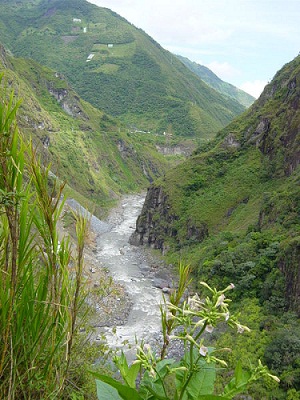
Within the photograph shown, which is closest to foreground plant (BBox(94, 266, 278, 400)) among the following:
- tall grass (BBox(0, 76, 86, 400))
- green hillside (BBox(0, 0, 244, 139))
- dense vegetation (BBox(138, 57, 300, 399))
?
tall grass (BBox(0, 76, 86, 400))

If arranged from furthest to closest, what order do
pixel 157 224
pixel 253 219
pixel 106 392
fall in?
pixel 157 224 < pixel 253 219 < pixel 106 392

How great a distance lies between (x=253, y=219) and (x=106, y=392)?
1177 inches

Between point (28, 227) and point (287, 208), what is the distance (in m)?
24.8

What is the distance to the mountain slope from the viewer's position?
2105 centimetres

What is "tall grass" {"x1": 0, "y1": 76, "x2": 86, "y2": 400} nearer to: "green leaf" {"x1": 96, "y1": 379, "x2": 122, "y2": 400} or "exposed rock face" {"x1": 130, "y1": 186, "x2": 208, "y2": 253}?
"green leaf" {"x1": 96, "y1": 379, "x2": 122, "y2": 400}

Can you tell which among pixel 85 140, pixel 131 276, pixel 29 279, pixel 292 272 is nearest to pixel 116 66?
pixel 85 140

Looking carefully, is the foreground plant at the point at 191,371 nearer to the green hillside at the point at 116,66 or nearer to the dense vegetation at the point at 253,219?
the dense vegetation at the point at 253,219

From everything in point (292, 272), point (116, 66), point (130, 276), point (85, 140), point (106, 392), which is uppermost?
point (116, 66)

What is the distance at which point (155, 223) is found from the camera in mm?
40688

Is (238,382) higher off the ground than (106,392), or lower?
higher

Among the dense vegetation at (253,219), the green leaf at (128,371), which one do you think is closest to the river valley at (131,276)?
the dense vegetation at (253,219)

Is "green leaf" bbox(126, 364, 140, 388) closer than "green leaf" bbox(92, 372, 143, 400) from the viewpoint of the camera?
No

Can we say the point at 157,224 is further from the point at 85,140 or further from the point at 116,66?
the point at 116,66

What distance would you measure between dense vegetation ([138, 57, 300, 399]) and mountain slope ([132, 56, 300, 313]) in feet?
0.24
